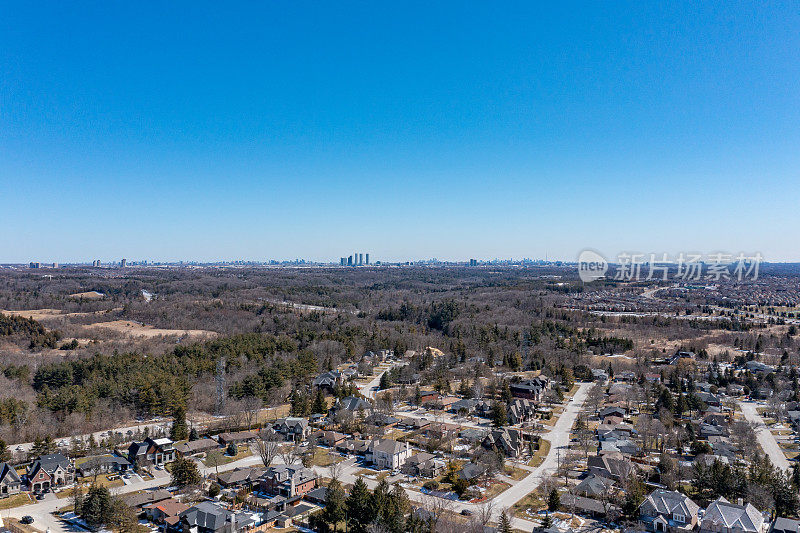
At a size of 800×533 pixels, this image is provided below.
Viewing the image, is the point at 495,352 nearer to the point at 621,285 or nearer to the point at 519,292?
the point at 519,292

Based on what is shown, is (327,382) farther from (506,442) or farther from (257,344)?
(506,442)

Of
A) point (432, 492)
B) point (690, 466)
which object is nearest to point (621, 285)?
point (690, 466)

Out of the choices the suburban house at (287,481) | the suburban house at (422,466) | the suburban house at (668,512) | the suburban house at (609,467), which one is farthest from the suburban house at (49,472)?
the suburban house at (668,512)

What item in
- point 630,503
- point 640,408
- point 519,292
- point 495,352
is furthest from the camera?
point 519,292

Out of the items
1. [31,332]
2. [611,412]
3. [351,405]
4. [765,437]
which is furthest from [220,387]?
[765,437]

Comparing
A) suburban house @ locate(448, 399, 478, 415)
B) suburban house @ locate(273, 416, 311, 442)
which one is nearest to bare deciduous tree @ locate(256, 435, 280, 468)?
suburban house @ locate(273, 416, 311, 442)

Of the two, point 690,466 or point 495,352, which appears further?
point 495,352
